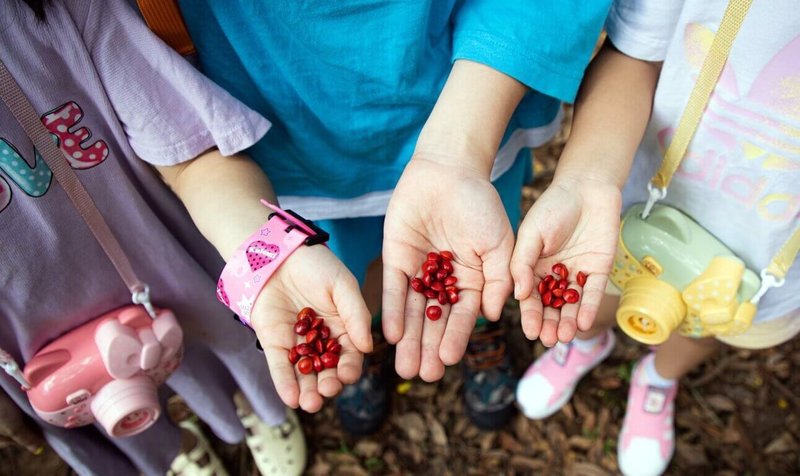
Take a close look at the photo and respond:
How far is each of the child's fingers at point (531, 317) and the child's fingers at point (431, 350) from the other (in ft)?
0.56

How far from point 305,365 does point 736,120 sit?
109cm

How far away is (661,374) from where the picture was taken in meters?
2.15

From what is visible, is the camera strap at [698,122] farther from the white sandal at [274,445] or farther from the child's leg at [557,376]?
the white sandal at [274,445]

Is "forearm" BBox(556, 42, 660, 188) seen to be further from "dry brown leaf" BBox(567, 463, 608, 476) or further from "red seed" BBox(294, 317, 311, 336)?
"dry brown leaf" BBox(567, 463, 608, 476)

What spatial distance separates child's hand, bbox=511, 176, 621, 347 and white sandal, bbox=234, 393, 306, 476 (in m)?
1.23

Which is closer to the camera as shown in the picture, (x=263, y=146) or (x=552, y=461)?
(x=263, y=146)

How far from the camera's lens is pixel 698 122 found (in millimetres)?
1408

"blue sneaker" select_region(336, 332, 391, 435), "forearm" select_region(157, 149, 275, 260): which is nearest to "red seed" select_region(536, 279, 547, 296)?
"forearm" select_region(157, 149, 275, 260)

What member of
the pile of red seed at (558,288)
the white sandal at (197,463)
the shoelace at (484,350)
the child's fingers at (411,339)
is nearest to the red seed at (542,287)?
the pile of red seed at (558,288)

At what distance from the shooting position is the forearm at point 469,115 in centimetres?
134

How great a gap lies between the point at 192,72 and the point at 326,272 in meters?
0.47

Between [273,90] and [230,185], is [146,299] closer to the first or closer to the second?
[230,185]

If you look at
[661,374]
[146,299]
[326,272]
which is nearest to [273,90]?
[326,272]

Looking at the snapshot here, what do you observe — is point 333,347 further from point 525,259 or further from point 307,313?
point 525,259
